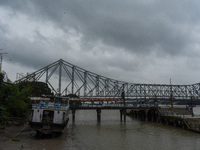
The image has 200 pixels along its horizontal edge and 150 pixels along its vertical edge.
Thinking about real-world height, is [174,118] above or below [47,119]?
below

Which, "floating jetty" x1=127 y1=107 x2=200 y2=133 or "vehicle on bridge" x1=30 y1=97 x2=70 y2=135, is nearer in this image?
"vehicle on bridge" x1=30 y1=97 x2=70 y2=135

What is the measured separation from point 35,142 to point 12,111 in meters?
15.2

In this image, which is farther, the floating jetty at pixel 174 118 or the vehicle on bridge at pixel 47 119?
the floating jetty at pixel 174 118

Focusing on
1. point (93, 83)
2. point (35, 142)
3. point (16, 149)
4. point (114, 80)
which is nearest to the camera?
point (16, 149)

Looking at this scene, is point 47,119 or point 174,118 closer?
point 47,119

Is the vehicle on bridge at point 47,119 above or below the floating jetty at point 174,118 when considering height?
above

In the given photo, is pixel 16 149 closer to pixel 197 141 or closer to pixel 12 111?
pixel 12 111

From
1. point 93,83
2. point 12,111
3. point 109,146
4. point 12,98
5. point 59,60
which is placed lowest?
point 109,146

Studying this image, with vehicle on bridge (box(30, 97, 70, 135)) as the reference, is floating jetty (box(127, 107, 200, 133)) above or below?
below

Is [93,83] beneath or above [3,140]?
above

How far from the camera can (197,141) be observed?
23.8m

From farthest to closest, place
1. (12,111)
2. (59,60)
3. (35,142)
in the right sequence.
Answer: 1. (59,60)
2. (12,111)
3. (35,142)

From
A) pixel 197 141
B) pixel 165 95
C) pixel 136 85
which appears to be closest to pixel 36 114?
pixel 197 141

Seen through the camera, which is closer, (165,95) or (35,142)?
(35,142)
